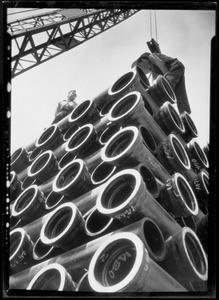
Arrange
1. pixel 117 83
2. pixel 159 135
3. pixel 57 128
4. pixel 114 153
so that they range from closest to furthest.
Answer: pixel 114 153, pixel 159 135, pixel 117 83, pixel 57 128

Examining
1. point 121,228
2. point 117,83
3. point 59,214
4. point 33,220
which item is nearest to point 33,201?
point 33,220

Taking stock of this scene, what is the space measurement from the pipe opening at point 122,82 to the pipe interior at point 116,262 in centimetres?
346

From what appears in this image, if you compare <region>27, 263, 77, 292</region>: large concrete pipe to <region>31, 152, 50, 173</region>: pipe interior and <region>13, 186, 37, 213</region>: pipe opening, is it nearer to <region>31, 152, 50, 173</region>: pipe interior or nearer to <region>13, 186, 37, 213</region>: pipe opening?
<region>13, 186, 37, 213</region>: pipe opening

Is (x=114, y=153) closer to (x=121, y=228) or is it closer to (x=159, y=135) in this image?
(x=159, y=135)

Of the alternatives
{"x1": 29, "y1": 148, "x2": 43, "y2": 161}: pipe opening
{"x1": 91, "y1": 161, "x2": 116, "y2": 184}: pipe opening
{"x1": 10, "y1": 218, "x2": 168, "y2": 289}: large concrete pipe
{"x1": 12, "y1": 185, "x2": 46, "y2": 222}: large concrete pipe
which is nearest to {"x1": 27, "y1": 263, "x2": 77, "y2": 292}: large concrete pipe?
{"x1": 10, "y1": 218, "x2": 168, "y2": 289}: large concrete pipe

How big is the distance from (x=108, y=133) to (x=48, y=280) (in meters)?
3.07

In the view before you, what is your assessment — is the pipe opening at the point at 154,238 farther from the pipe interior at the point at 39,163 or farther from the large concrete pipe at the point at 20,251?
the pipe interior at the point at 39,163

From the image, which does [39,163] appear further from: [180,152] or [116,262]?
[116,262]

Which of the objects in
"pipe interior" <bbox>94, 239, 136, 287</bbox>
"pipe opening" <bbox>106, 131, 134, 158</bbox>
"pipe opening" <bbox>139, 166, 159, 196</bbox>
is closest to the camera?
"pipe interior" <bbox>94, 239, 136, 287</bbox>

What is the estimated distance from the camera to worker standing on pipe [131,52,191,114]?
7213 mm

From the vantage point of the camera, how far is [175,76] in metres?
7.39

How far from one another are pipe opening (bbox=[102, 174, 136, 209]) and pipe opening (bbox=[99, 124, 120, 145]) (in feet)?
6.33

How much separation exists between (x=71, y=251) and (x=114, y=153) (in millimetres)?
1703

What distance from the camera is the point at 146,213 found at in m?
4.94
